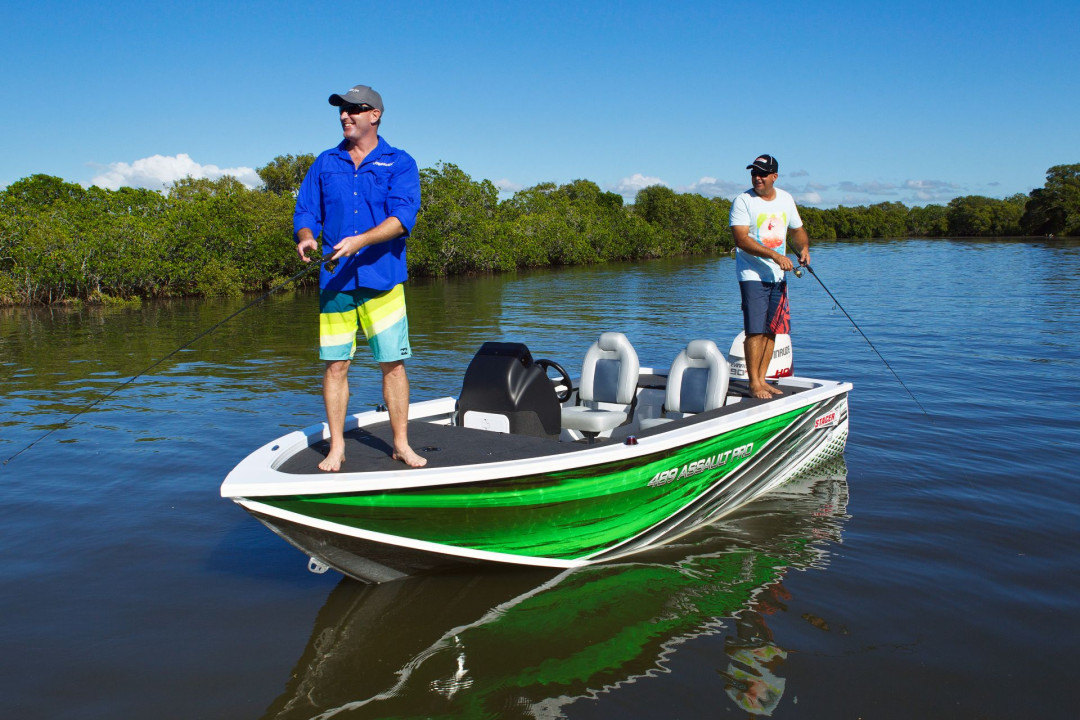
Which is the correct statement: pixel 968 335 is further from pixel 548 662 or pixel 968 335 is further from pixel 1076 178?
pixel 1076 178

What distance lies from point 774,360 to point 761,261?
3.54 feet

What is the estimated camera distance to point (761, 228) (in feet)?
20.9

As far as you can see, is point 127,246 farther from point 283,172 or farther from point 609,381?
point 283,172

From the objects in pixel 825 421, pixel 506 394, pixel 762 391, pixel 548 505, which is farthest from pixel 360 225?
pixel 825 421

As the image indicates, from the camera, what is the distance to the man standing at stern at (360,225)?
4046mm

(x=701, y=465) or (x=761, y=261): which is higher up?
(x=761, y=261)

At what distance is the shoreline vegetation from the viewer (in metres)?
27.3

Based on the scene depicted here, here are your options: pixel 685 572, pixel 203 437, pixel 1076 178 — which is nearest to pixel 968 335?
pixel 685 572

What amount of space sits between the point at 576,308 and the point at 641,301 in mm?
3222

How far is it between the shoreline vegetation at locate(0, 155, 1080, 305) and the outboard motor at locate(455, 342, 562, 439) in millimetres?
26398

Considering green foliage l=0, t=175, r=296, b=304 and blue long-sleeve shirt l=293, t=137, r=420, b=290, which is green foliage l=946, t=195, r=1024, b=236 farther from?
blue long-sleeve shirt l=293, t=137, r=420, b=290

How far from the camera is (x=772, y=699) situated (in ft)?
12.0

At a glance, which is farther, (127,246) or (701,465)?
(127,246)

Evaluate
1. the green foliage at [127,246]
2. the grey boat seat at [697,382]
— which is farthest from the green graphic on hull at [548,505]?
the green foliage at [127,246]
